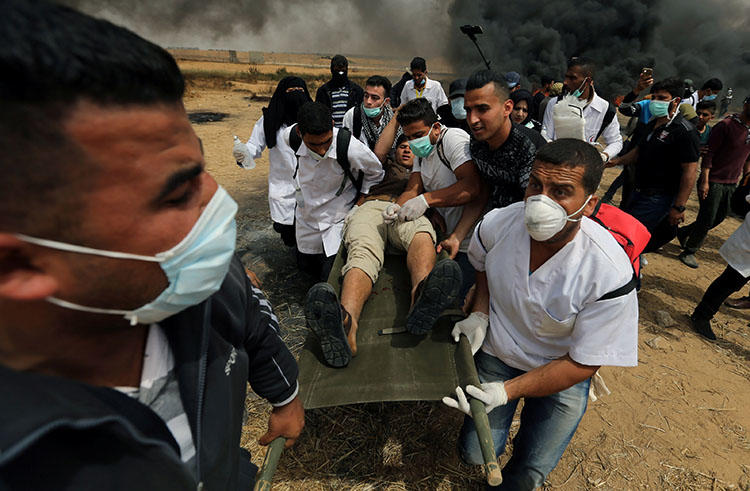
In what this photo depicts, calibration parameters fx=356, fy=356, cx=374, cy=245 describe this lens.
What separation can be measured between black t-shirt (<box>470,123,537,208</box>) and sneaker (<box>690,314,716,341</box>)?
8.99ft

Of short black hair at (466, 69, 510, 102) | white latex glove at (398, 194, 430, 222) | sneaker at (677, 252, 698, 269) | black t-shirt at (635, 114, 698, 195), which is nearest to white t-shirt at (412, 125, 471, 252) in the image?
white latex glove at (398, 194, 430, 222)

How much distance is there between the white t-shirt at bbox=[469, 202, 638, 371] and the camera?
1.61m

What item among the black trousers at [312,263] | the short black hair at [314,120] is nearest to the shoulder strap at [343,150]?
the short black hair at [314,120]

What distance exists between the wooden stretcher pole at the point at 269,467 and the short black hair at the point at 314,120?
231 centimetres

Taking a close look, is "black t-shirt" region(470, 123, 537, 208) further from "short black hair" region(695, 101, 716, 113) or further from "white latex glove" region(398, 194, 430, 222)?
"short black hair" region(695, 101, 716, 113)

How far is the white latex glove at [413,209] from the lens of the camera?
292cm

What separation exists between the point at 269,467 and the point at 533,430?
1433 millimetres

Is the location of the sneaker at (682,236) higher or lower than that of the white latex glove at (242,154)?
lower

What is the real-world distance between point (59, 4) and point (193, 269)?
0.54m

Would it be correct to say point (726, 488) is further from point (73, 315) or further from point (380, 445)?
point (73, 315)

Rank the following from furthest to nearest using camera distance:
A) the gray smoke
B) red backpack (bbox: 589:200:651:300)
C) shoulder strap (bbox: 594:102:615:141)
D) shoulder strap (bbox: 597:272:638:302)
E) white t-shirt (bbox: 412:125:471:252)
Result: 1. the gray smoke
2. shoulder strap (bbox: 594:102:615:141)
3. white t-shirt (bbox: 412:125:471:252)
4. red backpack (bbox: 589:200:651:300)
5. shoulder strap (bbox: 597:272:638:302)

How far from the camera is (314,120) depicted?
9.69 ft

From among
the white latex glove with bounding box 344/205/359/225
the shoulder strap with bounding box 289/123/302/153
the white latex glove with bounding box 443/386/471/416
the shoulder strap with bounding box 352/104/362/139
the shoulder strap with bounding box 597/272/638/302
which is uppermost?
the shoulder strap with bounding box 352/104/362/139

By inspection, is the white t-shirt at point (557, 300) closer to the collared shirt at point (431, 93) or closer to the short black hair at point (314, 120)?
the short black hair at point (314, 120)
